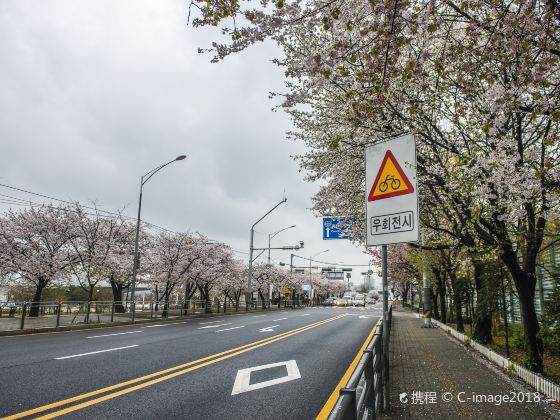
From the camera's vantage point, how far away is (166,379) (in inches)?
301

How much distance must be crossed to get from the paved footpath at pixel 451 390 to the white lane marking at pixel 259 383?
6.71ft

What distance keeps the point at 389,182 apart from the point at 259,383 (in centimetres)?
483

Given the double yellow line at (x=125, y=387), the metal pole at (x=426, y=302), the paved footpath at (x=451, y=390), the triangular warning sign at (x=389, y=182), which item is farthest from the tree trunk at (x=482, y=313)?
the triangular warning sign at (x=389, y=182)

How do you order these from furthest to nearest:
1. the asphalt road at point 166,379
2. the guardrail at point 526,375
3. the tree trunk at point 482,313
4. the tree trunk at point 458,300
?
the tree trunk at point 458,300, the tree trunk at point 482,313, the guardrail at point 526,375, the asphalt road at point 166,379

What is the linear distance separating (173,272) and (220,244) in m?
9.39

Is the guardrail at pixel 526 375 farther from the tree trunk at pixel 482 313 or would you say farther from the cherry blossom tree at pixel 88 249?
the cherry blossom tree at pixel 88 249

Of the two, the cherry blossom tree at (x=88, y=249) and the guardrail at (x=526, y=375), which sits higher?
the cherry blossom tree at (x=88, y=249)

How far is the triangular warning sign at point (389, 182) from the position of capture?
4.80m

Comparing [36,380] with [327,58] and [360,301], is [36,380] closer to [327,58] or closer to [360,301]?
[327,58]

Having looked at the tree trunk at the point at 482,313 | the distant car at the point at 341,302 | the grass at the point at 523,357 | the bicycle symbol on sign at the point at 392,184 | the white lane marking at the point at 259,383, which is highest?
the bicycle symbol on sign at the point at 392,184

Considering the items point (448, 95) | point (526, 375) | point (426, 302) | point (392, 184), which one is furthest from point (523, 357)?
point (426, 302)

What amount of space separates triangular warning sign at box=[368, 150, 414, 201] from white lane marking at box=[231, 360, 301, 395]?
4.31m

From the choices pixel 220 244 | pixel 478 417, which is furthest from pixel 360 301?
pixel 478 417

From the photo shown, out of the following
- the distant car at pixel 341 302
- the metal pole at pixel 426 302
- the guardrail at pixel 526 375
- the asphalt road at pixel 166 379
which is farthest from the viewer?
the distant car at pixel 341 302
